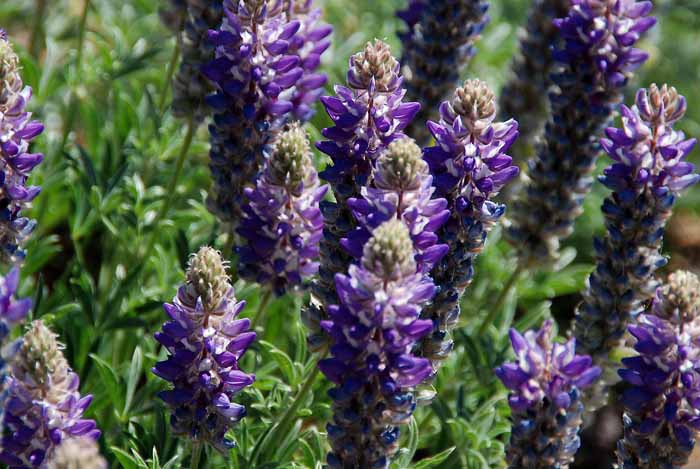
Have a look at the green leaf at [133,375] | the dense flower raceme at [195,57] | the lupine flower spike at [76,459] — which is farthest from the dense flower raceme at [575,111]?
the lupine flower spike at [76,459]

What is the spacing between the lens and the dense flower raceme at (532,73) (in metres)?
6.43

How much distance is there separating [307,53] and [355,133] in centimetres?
112

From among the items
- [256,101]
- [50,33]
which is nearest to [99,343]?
[256,101]

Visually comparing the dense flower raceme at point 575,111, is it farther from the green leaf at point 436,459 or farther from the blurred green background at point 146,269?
the green leaf at point 436,459

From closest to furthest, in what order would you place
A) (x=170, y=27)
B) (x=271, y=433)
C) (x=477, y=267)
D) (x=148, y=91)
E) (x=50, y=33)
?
1. (x=271, y=433)
2. (x=170, y=27)
3. (x=148, y=91)
4. (x=477, y=267)
5. (x=50, y=33)

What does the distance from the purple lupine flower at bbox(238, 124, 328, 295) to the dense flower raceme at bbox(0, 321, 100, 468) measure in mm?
1153

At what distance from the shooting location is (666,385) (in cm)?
395

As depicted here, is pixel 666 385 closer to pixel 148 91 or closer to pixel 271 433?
pixel 271 433

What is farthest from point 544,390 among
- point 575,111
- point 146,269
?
point 146,269

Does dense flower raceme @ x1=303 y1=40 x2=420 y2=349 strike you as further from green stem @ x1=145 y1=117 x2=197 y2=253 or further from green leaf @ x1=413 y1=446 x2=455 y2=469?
green stem @ x1=145 y1=117 x2=197 y2=253

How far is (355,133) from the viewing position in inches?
162

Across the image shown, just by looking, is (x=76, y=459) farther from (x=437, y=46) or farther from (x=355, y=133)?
(x=437, y=46)

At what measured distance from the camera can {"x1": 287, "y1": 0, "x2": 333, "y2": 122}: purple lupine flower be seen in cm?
507

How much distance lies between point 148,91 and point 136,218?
1.02m
